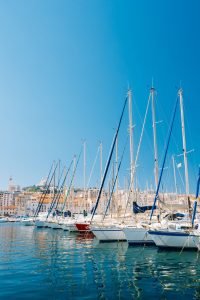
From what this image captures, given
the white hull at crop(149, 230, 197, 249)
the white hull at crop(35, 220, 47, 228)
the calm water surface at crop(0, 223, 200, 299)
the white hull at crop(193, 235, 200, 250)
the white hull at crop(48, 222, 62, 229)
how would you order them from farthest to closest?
the white hull at crop(35, 220, 47, 228), the white hull at crop(48, 222, 62, 229), the white hull at crop(149, 230, 197, 249), the white hull at crop(193, 235, 200, 250), the calm water surface at crop(0, 223, 200, 299)

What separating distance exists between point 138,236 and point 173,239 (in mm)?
4221

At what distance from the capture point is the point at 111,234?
28.9m

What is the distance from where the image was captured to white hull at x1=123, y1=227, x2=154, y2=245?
26422mm

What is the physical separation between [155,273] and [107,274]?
2590mm

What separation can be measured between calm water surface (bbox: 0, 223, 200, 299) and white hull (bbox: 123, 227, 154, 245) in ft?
15.2

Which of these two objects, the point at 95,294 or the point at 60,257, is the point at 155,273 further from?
the point at 60,257

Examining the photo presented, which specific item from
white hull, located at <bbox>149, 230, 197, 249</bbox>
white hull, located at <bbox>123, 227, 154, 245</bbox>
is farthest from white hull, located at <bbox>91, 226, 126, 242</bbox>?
white hull, located at <bbox>149, 230, 197, 249</bbox>

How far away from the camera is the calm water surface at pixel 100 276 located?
11.6 m

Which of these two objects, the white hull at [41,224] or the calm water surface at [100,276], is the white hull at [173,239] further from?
the white hull at [41,224]

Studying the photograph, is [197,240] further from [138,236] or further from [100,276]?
[100,276]

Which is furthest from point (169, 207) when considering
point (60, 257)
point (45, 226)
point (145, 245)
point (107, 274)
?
point (45, 226)

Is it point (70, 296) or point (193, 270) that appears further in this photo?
point (193, 270)

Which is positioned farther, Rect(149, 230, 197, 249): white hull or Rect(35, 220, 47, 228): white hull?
Rect(35, 220, 47, 228): white hull

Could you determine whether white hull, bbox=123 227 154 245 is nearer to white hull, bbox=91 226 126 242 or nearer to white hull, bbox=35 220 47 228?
white hull, bbox=91 226 126 242
